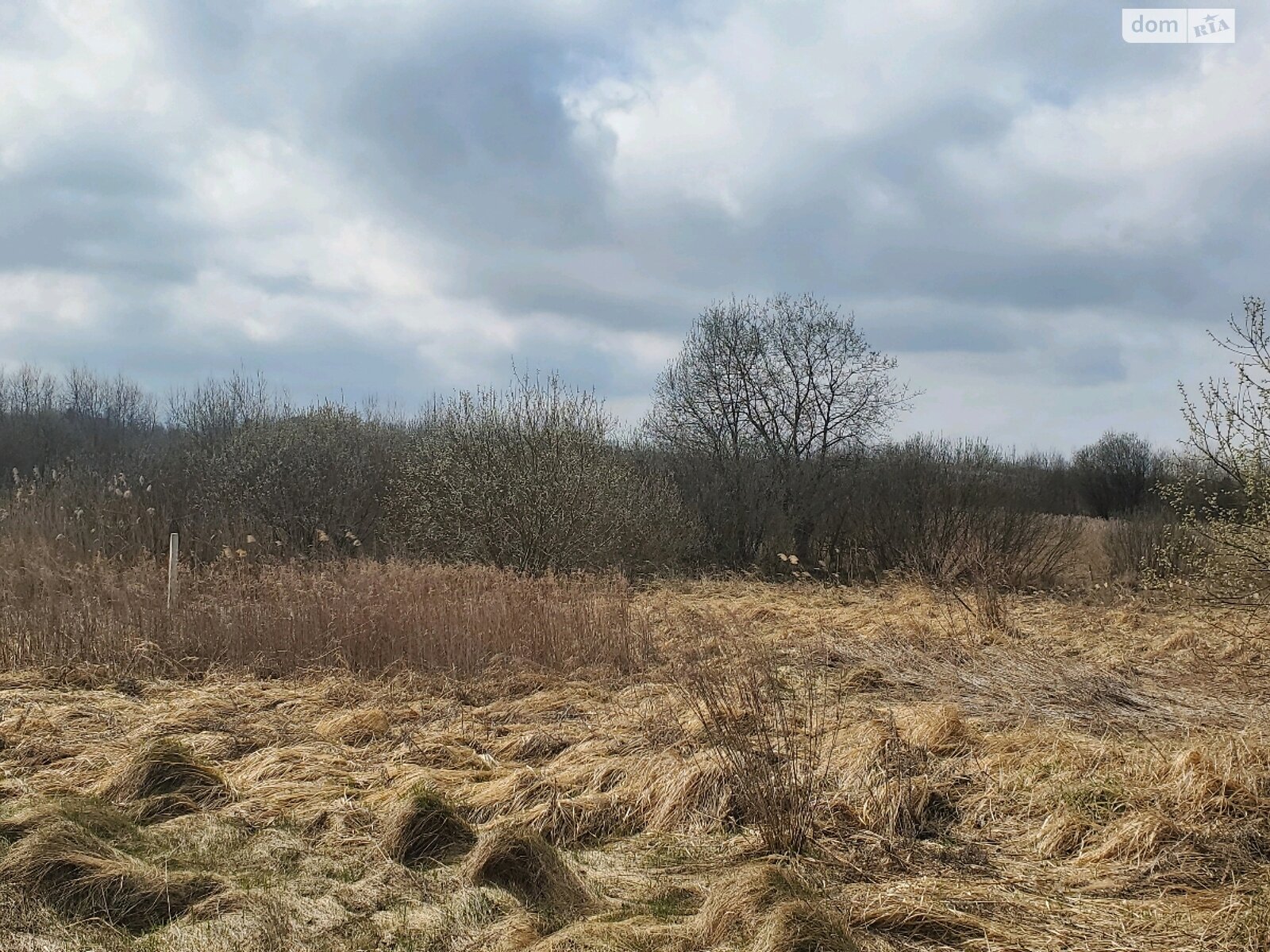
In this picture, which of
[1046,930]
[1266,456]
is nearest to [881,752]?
[1046,930]

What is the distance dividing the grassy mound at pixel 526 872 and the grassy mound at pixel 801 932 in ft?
3.04

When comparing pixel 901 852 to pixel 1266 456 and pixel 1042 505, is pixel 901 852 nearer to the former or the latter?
pixel 1266 456

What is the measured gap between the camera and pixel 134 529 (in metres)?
16.2

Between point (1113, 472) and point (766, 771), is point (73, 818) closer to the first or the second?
point (766, 771)

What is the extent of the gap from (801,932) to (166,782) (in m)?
3.89

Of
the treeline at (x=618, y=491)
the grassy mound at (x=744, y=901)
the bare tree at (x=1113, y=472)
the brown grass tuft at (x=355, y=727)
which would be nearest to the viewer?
the grassy mound at (x=744, y=901)

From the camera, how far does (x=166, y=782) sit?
18.6 ft

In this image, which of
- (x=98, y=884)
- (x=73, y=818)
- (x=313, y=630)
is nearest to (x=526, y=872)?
(x=98, y=884)

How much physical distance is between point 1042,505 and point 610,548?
954 centimetres

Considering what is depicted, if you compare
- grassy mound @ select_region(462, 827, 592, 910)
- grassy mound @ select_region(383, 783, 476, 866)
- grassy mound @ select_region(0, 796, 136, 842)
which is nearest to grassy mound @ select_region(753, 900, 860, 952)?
grassy mound @ select_region(462, 827, 592, 910)

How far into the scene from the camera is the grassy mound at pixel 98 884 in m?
4.02

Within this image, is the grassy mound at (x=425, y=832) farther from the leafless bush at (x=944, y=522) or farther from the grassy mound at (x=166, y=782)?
the leafless bush at (x=944, y=522)

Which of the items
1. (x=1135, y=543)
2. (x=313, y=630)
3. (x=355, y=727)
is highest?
(x=1135, y=543)

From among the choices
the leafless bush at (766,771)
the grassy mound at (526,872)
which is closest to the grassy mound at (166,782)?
the grassy mound at (526,872)
